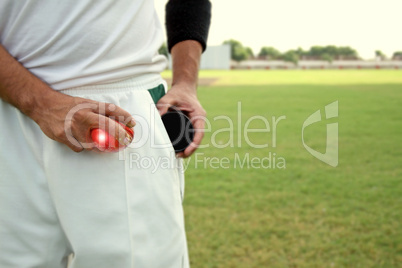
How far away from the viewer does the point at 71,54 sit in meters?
0.93

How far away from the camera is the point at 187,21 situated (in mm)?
1294

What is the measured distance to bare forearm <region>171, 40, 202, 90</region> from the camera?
128 cm

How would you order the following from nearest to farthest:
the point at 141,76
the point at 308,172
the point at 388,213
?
the point at 141,76 → the point at 388,213 → the point at 308,172

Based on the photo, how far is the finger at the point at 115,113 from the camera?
897mm

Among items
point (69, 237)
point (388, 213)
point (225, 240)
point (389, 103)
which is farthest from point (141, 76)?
point (389, 103)

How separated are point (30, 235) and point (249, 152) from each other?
16.0 feet

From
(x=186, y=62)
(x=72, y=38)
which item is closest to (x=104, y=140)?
(x=72, y=38)

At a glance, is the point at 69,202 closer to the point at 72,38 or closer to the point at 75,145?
the point at 75,145

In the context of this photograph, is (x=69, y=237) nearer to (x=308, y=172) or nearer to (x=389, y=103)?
(x=308, y=172)

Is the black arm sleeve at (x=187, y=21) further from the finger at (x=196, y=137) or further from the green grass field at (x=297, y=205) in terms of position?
the green grass field at (x=297, y=205)

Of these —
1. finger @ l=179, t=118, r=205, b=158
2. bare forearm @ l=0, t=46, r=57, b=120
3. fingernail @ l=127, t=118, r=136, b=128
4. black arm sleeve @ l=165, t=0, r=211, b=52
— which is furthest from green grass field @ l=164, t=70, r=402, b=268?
bare forearm @ l=0, t=46, r=57, b=120

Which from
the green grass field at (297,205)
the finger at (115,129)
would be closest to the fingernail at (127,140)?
the finger at (115,129)

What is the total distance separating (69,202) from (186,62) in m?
0.61

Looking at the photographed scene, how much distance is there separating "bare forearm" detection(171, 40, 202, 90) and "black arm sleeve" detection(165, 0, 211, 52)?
2 centimetres
